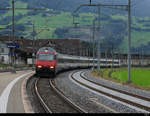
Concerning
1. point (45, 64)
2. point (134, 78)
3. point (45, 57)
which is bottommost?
point (134, 78)

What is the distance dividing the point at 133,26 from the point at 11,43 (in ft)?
469

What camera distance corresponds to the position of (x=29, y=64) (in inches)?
2958

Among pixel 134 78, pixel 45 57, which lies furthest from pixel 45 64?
pixel 134 78

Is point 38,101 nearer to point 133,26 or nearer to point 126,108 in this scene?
point 126,108

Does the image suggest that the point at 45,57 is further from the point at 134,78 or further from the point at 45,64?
the point at 134,78

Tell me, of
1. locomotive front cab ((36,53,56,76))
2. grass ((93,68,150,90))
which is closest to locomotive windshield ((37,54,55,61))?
locomotive front cab ((36,53,56,76))

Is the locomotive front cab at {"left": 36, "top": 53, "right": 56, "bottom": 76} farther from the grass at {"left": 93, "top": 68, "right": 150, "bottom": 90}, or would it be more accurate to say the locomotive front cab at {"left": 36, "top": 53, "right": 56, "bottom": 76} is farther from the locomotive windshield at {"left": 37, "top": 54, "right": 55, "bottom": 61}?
the grass at {"left": 93, "top": 68, "right": 150, "bottom": 90}

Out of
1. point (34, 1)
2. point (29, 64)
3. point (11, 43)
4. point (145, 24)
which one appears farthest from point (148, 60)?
point (34, 1)

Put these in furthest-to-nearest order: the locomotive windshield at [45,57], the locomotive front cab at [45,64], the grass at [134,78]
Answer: the locomotive windshield at [45,57], the locomotive front cab at [45,64], the grass at [134,78]

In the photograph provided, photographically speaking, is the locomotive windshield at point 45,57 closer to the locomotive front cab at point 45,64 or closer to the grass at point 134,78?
the locomotive front cab at point 45,64

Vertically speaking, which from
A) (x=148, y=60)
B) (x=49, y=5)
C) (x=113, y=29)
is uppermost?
(x=49, y=5)

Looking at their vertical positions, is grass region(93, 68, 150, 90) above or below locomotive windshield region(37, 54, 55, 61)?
below

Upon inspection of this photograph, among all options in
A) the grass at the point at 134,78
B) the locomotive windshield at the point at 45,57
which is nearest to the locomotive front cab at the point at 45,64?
the locomotive windshield at the point at 45,57

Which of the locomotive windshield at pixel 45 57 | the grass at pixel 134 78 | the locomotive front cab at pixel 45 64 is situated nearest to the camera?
the grass at pixel 134 78
